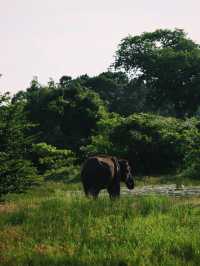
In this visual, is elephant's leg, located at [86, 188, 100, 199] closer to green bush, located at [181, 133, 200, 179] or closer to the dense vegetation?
the dense vegetation

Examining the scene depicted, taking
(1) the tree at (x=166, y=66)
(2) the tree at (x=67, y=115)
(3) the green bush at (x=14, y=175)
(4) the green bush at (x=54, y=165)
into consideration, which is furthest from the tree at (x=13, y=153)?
(1) the tree at (x=166, y=66)

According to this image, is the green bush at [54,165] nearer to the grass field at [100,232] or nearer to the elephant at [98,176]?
the elephant at [98,176]

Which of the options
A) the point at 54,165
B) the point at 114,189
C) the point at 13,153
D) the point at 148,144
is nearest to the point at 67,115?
the point at 54,165

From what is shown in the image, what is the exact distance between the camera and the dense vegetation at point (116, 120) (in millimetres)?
22328

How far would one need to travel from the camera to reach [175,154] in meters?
34.1

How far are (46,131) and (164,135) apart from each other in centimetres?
2238

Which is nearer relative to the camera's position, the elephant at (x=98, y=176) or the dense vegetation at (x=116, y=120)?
the elephant at (x=98, y=176)

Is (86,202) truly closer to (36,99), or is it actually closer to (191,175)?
(191,175)

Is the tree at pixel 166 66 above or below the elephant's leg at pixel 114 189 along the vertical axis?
above

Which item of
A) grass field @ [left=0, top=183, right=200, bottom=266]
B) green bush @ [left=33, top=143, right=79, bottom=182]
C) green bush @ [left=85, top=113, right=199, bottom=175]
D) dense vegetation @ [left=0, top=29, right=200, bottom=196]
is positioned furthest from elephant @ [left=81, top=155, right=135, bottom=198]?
green bush @ [left=85, top=113, right=199, bottom=175]

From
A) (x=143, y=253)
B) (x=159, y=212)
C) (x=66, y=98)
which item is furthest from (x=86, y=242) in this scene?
(x=66, y=98)

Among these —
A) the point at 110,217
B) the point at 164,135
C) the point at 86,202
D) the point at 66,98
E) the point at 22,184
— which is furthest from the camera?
the point at 66,98

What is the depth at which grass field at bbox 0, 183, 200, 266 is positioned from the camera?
31.9ft

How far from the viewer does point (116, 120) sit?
128 ft
